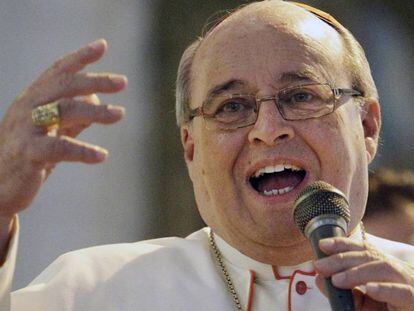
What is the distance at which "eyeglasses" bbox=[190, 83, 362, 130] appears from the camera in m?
4.76

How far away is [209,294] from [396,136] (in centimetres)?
562

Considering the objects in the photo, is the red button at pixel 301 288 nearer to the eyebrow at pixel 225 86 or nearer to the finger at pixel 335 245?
the eyebrow at pixel 225 86

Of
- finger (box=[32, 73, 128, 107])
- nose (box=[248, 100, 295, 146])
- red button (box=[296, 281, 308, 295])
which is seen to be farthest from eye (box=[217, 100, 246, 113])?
finger (box=[32, 73, 128, 107])

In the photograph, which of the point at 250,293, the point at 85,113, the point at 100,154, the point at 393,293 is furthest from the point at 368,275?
the point at 250,293

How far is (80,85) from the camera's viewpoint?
3.73 metres

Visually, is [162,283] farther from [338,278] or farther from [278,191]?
[338,278]

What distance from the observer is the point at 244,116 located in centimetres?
479

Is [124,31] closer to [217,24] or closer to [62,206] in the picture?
[62,206]

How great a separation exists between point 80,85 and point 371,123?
72.7 inches

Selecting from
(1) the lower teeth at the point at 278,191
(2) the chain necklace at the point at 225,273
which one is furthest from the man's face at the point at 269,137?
(2) the chain necklace at the point at 225,273

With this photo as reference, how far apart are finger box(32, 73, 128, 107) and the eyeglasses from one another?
113cm

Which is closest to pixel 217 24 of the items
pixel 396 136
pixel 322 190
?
pixel 322 190

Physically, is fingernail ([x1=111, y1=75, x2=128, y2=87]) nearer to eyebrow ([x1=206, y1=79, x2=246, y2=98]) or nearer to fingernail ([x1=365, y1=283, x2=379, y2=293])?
fingernail ([x1=365, y1=283, x2=379, y2=293])

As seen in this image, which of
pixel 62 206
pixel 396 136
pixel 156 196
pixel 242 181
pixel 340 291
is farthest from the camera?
pixel 396 136
